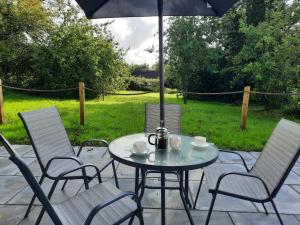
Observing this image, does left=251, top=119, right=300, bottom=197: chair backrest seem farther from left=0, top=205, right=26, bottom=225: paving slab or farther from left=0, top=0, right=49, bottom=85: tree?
left=0, top=0, right=49, bottom=85: tree

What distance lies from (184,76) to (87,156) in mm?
9077

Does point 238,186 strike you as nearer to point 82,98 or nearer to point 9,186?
point 9,186

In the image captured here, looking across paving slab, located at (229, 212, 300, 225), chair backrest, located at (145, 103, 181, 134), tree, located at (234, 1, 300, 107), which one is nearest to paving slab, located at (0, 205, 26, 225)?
chair backrest, located at (145, 103, 181, 134)

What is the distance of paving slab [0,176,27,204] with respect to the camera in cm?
321

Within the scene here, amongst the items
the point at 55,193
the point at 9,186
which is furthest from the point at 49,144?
the point at 9,186

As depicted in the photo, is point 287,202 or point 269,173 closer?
point 269,173

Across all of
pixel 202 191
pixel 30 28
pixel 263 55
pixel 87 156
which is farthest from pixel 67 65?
pixel 202 191

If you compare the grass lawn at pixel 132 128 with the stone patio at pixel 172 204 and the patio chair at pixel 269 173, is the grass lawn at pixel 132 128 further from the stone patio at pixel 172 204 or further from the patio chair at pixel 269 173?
the patio chair at pixel 269 173

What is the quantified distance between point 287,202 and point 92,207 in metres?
2.31

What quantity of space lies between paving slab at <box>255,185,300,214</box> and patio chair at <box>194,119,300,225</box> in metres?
0.55

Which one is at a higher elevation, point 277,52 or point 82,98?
point 277,52

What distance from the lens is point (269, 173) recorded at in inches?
102

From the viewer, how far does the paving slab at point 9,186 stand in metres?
3.21

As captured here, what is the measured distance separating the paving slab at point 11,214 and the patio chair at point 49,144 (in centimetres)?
9
